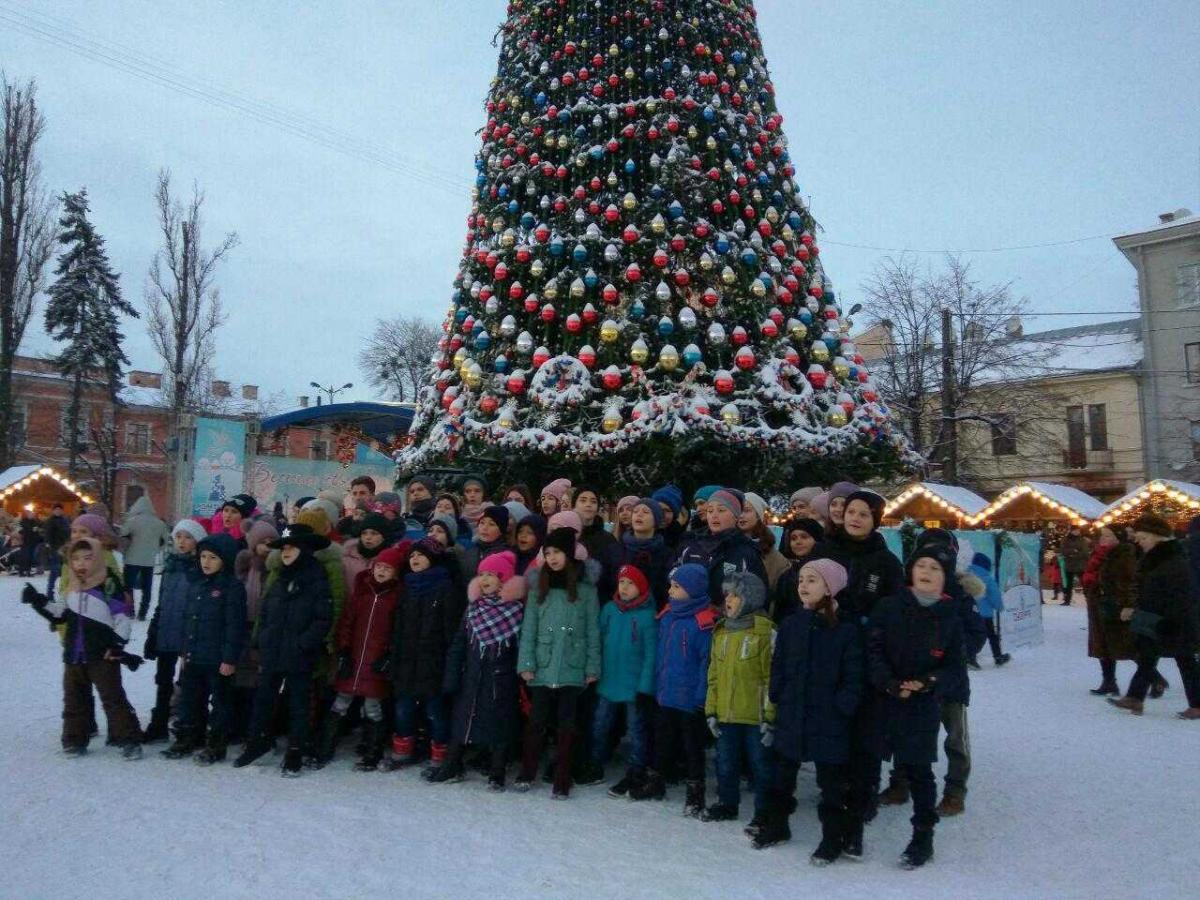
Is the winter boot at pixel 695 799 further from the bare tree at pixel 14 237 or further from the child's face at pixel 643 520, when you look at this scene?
the bare tree at pixel 14 237

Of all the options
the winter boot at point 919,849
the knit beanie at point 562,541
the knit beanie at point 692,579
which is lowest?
the winter boot at point 919,849

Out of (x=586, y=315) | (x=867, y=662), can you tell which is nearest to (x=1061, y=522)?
(x=586, y=315)

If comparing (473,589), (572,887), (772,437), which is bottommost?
→ (572,887)

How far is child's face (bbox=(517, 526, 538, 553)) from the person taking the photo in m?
6.09

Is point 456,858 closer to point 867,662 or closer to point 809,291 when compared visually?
point 867,662

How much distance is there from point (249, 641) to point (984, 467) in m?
36.4

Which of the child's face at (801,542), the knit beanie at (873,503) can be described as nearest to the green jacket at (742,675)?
the child's face at (801,542)

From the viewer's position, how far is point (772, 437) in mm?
8953

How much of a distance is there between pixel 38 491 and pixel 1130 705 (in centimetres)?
2724

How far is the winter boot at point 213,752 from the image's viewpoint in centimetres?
607

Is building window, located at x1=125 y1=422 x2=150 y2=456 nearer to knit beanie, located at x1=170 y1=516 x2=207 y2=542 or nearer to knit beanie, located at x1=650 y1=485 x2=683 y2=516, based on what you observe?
knit beanie, located at x1=170 y1=516 x2=207 y2=542

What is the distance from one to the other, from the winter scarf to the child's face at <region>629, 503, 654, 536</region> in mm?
961

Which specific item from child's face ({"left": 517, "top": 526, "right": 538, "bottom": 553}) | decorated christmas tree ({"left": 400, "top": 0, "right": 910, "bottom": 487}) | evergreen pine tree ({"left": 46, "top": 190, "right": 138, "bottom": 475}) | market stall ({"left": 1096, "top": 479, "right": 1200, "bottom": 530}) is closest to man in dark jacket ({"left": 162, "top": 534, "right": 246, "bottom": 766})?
child's face ({"left": 517, "top": 526, "right": 538, "bottom": 553})

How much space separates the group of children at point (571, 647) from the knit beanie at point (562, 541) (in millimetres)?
10
